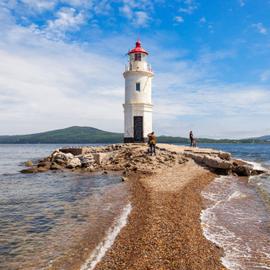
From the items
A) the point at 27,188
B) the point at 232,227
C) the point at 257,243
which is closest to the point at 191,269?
the point at 257,243

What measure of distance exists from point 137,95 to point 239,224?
22989 millimetres

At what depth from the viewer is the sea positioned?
298 inches

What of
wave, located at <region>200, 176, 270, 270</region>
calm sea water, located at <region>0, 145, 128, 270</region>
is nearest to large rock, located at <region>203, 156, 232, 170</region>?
wave, located at <region>200, 176, 270, 270</region>

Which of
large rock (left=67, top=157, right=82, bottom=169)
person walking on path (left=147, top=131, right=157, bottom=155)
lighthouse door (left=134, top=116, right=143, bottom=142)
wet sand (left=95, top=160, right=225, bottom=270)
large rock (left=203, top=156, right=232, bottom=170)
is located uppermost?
lighthouse door (left=134, top=116, right=143, bottom=142)

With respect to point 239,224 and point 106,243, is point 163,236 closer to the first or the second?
point 106,243

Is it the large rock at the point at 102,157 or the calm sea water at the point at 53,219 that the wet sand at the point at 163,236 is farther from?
the large rock at the point at 102,157

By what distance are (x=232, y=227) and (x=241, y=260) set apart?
2.56 metres

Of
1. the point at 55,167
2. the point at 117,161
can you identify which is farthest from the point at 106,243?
the point at 55,167

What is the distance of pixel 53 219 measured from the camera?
1093 centimetres

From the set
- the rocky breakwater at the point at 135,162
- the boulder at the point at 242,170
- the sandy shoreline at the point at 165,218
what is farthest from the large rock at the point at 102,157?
the boulder at the point at 242,170

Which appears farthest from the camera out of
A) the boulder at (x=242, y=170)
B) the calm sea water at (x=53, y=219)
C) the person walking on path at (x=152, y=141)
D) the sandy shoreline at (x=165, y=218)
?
the person walking on path at (x=152, y=141)

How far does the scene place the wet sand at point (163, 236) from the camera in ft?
22.6

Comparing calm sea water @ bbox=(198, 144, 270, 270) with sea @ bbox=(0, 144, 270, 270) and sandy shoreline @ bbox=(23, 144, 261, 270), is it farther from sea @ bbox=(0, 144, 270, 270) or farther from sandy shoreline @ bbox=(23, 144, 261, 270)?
sandy shoreline @ bbox=(23, 144, 261, 270)

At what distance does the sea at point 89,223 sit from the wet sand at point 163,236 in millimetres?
338
